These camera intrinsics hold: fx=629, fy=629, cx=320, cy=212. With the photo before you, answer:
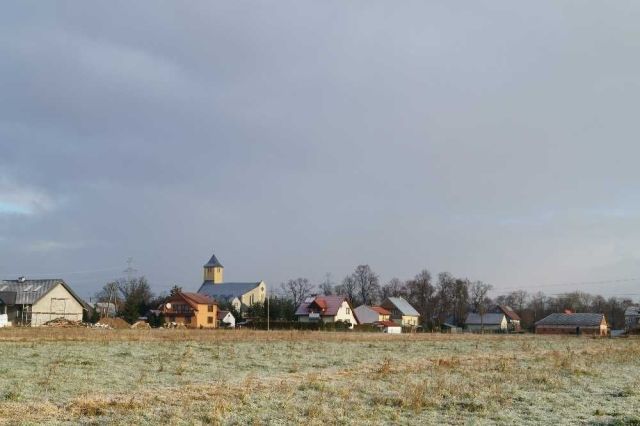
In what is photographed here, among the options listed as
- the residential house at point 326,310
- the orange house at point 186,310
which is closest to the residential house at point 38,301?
the orange house at point 186,310

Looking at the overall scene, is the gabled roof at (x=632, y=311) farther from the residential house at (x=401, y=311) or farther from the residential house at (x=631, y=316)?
the residential house at (x=401, y=311)

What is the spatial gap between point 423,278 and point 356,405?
465 ft

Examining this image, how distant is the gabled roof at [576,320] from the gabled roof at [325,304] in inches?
1724

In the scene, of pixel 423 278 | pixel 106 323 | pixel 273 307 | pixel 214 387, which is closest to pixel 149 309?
pixel 273 307

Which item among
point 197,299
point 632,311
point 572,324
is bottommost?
point 632,311

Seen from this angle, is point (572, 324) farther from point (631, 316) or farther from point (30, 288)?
point (30, 288)

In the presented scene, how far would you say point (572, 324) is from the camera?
124 m

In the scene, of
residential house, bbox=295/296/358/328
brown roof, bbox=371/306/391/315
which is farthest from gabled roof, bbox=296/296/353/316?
brown roof, bbox=371/306/391/315

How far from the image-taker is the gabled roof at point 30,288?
8619cm

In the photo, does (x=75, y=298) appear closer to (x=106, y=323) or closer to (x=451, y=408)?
(x=106, y=323)

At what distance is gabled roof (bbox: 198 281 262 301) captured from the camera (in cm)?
15112

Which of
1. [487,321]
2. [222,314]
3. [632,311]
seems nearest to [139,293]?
[222,314]

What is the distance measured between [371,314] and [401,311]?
1158cm

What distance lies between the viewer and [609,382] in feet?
70.2
